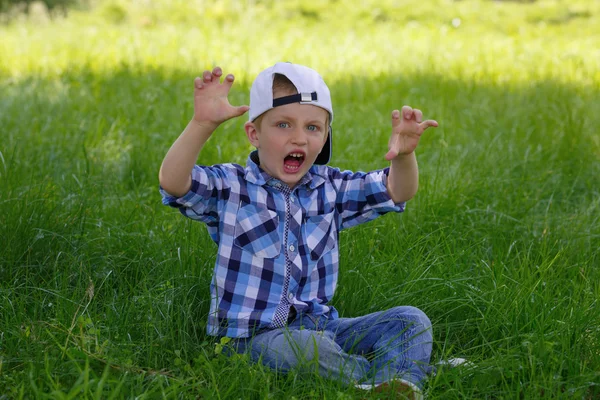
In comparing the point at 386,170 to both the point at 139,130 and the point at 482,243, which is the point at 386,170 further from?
the point at 139,130

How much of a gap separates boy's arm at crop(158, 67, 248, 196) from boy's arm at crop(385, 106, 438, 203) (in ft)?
1.44

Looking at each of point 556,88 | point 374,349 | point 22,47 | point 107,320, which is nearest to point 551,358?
point 374,349

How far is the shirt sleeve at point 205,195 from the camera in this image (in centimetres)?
228

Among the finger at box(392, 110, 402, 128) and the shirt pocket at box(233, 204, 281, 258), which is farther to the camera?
the shirt pocket at box(233, 204, 281, 258)

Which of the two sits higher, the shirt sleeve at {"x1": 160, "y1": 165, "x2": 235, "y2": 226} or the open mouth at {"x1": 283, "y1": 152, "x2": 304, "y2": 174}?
the open mouth at {"x1": 283, "y1": 152, "x2": 304, "y2": 174}

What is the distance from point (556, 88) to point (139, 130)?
2.99 metres

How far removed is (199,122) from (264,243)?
0.43 metres

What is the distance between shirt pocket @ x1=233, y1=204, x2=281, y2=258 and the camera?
7.87 ft

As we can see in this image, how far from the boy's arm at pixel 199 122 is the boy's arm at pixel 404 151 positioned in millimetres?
438

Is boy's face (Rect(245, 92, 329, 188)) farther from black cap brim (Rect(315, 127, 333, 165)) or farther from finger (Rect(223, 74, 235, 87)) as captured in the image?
finger (Rect(223, 74, 235, 87))

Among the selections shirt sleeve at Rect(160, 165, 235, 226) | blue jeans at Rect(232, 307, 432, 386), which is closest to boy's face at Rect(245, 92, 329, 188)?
shirt sleeve at Rect(160, 165, 235, 226)

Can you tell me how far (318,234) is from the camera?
247 centimetres

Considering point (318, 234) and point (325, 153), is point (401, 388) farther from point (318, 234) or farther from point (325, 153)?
point (325, 153)

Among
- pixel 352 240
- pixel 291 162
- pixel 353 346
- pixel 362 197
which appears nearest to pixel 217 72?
pixel 291 162
